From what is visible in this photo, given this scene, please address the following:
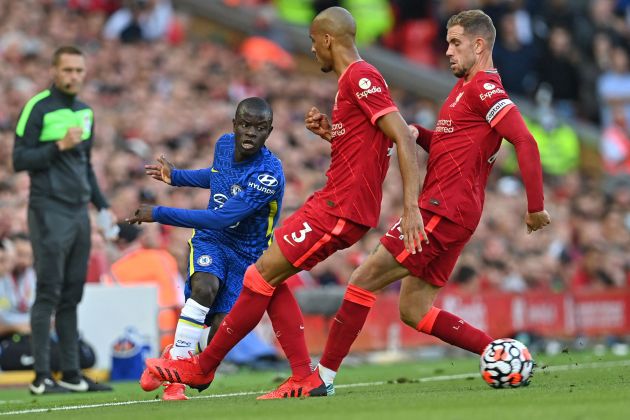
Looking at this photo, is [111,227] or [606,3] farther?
[606,3]

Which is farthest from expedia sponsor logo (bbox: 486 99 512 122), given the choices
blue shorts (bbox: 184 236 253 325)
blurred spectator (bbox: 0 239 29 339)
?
blurred spectator (bbox: 0 239 29 339)

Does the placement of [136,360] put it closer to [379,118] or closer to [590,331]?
[379,118]

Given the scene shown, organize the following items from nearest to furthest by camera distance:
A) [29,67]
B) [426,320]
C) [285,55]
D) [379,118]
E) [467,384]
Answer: [379,118] < [426,320] < [467,384] < [29,67] < [285,55]

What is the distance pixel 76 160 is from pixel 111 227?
62 cm

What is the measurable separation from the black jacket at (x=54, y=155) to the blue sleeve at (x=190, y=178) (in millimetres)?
1850

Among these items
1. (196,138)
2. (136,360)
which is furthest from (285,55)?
(136,360)

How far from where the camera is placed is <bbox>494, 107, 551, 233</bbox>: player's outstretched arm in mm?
8883

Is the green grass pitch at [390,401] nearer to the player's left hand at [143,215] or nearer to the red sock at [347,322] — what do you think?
the red sock at [347,322]

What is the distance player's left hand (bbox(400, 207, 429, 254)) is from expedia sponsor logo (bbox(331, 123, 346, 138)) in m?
0.68

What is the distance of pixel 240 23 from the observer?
77.1 ft

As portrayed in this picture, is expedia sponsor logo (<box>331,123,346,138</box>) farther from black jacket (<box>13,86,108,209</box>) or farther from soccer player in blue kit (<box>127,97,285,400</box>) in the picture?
black jacket (<box>13,86,108,209</box>)

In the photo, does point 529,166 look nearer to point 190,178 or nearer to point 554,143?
point 190,178

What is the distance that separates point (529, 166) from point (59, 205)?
4224 mm

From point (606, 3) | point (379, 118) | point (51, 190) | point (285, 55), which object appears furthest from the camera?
point (606, 3)
